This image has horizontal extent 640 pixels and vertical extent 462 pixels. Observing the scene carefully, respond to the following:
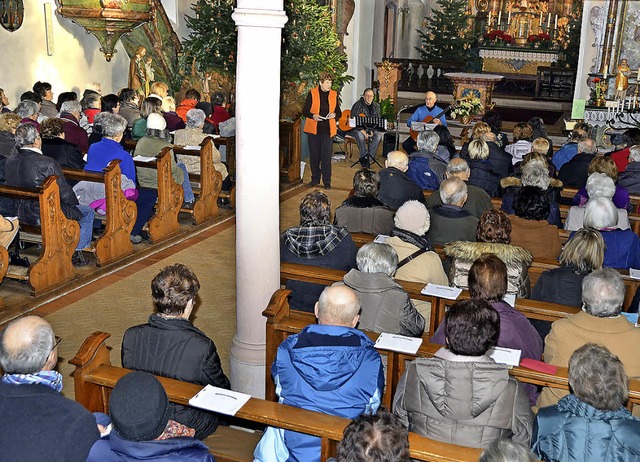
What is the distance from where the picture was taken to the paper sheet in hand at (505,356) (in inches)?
142

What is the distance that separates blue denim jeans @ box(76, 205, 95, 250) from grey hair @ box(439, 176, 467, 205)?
11.4 ft

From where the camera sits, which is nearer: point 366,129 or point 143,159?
point 143,159

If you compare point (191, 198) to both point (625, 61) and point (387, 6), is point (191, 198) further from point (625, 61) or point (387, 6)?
point (387, 6)

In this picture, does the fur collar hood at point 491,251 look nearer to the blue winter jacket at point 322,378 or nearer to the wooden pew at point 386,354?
the wooden pew at point 386,354

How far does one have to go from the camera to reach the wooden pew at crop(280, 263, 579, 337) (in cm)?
464

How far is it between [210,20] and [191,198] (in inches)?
198

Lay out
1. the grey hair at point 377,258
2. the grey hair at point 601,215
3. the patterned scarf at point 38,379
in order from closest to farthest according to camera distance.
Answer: the patterned scarf at point 38,379, the grey hair at point 377,258, the grey hair at point 601,215

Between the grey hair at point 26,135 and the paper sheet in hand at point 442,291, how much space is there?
13.6 feet

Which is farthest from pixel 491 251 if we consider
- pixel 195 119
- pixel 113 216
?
pixel 195 119

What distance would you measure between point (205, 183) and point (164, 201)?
0.96 metres

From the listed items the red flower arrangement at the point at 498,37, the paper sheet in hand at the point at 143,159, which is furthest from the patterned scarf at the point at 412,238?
the red flower arrangement at the point at 498,37

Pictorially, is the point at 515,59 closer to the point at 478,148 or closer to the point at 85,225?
the point at 478,148

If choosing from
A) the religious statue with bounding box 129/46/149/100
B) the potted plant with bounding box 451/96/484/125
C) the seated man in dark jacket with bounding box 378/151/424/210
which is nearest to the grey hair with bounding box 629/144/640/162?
the seated man in dark jacket with bounding box 378/151/424/210

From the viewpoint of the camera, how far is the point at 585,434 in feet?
10.2
